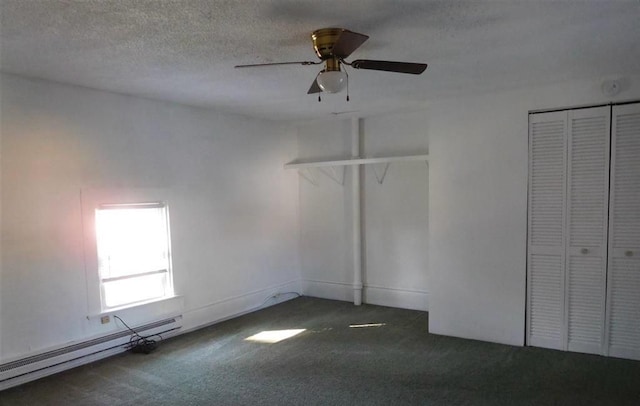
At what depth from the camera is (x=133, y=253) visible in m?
4.11

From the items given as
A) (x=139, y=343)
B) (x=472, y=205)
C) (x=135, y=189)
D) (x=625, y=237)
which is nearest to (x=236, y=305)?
(x=139, y=343)

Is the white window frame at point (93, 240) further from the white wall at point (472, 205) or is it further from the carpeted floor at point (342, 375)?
the white wall at point (472, 205)

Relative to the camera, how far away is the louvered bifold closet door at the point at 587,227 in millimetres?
3645

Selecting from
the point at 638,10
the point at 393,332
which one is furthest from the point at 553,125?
the point at 393,332

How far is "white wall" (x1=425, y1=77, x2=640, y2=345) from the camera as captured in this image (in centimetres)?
392

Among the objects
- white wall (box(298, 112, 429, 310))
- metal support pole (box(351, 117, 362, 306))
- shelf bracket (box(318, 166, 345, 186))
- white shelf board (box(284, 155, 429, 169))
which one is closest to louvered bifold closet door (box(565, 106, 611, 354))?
white shelf board (box(284, 155, 429, 169))

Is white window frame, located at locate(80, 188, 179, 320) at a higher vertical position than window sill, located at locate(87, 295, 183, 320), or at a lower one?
higher

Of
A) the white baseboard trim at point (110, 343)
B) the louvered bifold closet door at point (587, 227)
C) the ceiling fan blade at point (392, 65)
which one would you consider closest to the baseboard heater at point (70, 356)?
the white baseboard trim at point (110, 343)

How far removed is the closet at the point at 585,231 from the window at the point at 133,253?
11.8 ft

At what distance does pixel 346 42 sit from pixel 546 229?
2.73 meters

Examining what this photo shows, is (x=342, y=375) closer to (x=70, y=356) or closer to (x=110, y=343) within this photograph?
(x=110, y=343)

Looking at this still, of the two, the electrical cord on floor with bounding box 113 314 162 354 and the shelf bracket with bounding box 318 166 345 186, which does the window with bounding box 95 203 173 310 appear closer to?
the electrical cord on floor with bounding box 113 314 162 354

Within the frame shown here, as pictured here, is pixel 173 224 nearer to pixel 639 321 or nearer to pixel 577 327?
pixel 577 327

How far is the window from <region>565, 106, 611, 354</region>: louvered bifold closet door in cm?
386
